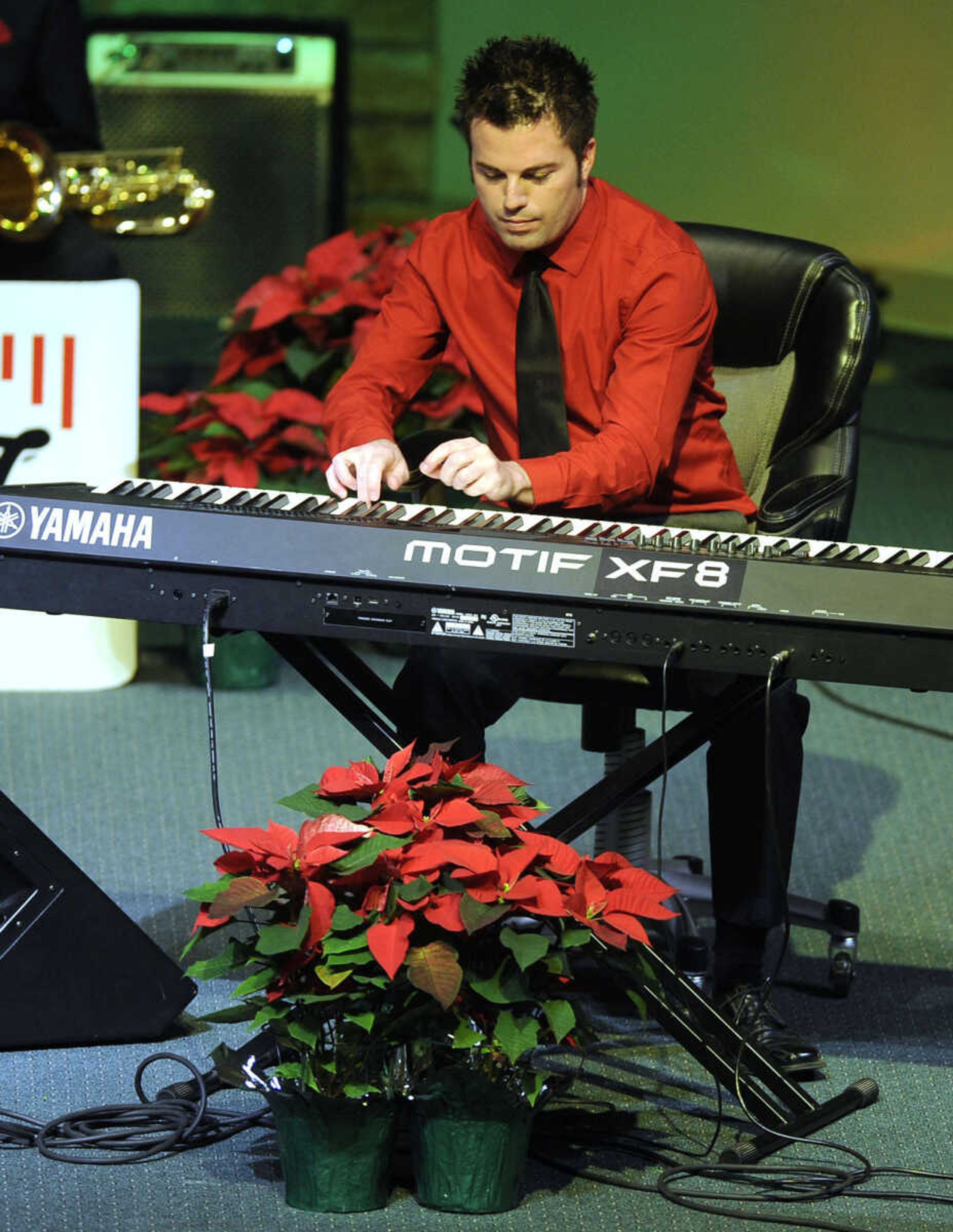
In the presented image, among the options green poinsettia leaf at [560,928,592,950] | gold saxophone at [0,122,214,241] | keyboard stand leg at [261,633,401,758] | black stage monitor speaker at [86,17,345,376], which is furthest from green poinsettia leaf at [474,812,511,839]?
black stage monitor speaker at [86,17,345,376]

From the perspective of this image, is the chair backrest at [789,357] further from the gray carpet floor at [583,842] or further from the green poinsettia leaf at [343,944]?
the green poinsettia leaf at [343,944]

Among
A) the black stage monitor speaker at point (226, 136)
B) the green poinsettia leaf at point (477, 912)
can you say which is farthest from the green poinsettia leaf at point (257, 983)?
the black stage monitor speaker at point (226, 136)

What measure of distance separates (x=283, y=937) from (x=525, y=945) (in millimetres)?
245

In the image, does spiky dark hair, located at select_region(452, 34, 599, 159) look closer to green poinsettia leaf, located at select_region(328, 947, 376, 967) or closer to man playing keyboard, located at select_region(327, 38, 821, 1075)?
man playing keyboard, located at select_region(327, 38, 821, 1075)

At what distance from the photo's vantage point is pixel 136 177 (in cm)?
443

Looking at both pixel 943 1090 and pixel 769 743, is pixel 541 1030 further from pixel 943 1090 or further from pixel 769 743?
pixel 943 1090

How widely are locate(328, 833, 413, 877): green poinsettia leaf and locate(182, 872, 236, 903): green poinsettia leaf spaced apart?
0.11 meters

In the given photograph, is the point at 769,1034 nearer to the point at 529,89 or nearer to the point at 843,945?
the point at 843,945

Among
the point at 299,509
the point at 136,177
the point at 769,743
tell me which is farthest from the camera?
the point at 136,177

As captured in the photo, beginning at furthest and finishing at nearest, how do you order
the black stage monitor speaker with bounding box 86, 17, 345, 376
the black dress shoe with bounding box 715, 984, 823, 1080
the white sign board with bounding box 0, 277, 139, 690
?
1. the black stage monitor speaker with bounding box 86, 17, 345, 376
2. the white sign board with bounding box 0, 277, 139, 690
3. the black dress shoe with bounding box 715, 984, 823, 1080

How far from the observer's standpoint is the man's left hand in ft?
6.71

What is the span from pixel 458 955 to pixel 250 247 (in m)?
4.55

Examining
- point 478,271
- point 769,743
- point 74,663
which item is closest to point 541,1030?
point 769,743

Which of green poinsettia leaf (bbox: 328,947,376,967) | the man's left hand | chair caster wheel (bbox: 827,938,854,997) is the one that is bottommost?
chair caster wheel (bbox: 827,938,854,997)
